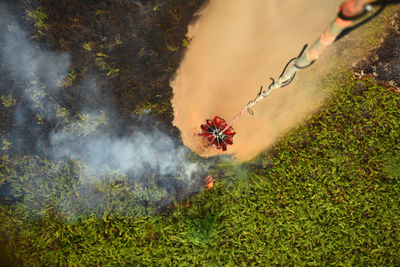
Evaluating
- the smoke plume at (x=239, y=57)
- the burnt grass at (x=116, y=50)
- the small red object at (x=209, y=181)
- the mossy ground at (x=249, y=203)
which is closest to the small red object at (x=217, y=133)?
the smoke plume at (x=239, y=57)

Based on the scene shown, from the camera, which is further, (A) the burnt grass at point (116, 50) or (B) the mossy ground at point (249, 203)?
(B) the mossy ground at point (249, 203)

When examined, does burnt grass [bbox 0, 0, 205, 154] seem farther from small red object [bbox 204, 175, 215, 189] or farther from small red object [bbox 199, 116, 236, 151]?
small red object [bbox 204, 175, 215, 189]

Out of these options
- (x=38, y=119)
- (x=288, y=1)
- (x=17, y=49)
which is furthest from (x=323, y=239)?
(x=17, y=49)

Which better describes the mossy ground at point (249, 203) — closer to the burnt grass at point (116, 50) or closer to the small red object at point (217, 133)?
the burnt grass at point (116, 50)

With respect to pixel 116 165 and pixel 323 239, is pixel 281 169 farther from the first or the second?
pixel 116 165

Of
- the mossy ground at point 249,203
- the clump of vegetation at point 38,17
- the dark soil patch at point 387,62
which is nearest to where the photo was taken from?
the clump of vegetation at point 38,17

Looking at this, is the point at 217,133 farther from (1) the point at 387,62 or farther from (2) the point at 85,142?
(1) the point at 387,62

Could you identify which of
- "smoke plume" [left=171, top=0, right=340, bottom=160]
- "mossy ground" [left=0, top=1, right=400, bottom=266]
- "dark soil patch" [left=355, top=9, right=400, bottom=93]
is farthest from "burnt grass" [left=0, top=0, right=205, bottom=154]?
"dark soil patch" [left=355, top=9, right=400, bottom=93]
